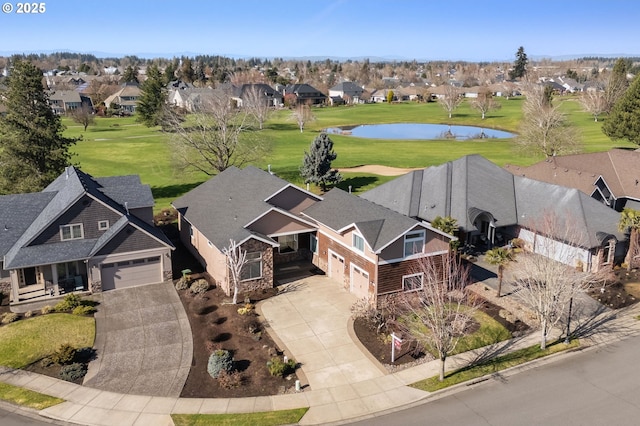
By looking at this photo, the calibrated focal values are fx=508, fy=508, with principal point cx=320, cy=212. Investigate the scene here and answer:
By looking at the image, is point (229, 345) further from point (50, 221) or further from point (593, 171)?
point (593, 171)

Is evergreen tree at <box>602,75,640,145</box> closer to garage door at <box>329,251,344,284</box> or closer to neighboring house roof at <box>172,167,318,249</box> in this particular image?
neighboring house roof at <box>172,167,318,249</box>

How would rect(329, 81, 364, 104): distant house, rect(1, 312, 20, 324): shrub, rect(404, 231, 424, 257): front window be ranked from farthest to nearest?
1. rect(329, 81, 364, 104): distant house
2. rect(404, 231, 424, 257): front window
3. rect(1, 312, 20, 324): shrub

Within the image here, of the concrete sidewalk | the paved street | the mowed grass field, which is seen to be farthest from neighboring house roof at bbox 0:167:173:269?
the paved street

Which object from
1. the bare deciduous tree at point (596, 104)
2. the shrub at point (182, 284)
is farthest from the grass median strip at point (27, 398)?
the bare deciduous tree at point (596, 104)

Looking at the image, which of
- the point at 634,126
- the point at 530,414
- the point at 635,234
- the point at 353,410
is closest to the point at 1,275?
the point at 353,410

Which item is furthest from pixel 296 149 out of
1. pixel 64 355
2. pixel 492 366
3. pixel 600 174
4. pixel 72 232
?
pixel 492 366

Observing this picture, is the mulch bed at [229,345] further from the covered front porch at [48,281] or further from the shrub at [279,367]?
the covered front porch at [48,281]
